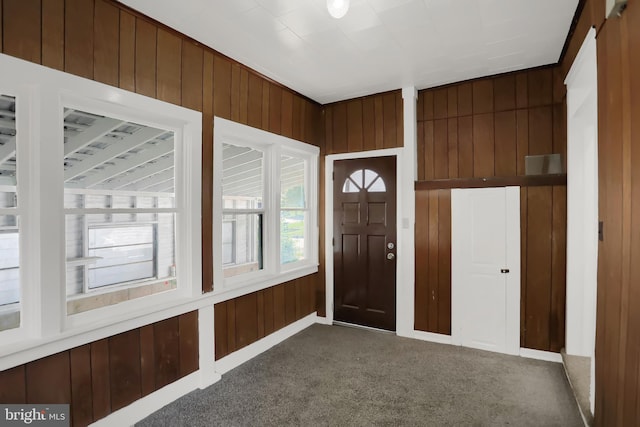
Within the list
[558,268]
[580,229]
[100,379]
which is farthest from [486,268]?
[100,379]

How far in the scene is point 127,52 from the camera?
217 centimetres

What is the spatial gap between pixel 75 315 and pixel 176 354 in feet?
2.58

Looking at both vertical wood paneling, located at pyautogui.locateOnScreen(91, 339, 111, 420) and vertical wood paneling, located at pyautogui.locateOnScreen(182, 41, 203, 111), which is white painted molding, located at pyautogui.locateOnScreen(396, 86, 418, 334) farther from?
vertical wood paneling, located at pyautogui.locateOnScreen(91, 339, 111, 420)

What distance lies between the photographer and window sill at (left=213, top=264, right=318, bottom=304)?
286 centimetres

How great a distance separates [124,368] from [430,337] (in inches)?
114

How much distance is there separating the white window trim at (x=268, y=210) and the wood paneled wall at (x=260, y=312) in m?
0.10

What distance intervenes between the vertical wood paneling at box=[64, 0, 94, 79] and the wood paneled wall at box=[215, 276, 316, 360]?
1965mm

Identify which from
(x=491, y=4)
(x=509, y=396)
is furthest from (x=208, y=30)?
(x=509, y=396)

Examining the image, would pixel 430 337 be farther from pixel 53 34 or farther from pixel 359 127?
pixel 53 34

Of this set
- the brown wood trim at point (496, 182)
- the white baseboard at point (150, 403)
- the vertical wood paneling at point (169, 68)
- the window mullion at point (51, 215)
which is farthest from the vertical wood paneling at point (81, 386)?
the brown wood trim at point (496, 182)

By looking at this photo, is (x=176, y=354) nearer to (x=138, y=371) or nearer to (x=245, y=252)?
(x=138, y=371)

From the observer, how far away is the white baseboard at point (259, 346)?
2.89 meters

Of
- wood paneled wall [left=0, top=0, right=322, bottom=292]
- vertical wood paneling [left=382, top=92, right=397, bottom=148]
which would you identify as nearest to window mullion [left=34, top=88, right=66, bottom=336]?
wood paneled wall [left=0, top=0, right=322, bottom=292]

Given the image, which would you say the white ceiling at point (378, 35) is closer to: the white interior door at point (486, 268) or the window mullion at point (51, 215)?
the window mullion at point (51, 215)
